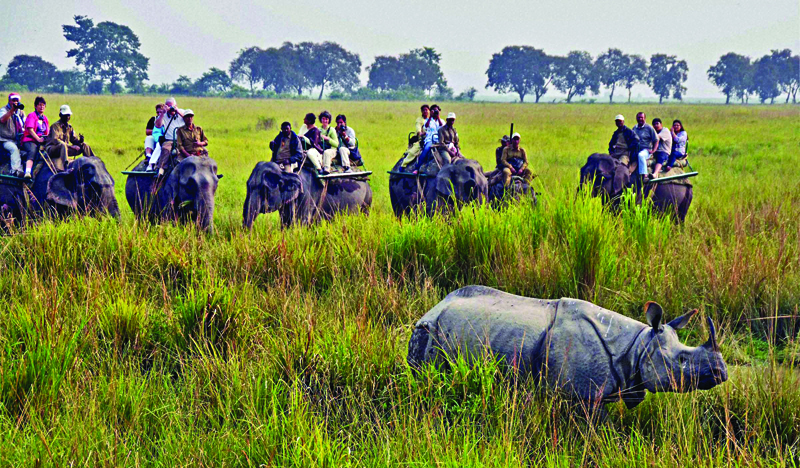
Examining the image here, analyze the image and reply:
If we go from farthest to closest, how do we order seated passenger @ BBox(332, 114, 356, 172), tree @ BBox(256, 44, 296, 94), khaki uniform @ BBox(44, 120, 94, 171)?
tree @ BBox(256, 44, 296, 94) → seated passenger @ BBox(332, 114, 356, 172) → khaki uniform @ BBox(44, 120, 94, 171)

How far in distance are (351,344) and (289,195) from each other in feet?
17.6

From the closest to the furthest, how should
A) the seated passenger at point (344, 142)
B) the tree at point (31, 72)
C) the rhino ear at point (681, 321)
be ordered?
the rhino ear at point (681, 321), the seated passenger at point (344, 142), the tree at point (31, 72)

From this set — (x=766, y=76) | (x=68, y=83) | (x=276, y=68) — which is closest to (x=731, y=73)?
(x=766, y=76)

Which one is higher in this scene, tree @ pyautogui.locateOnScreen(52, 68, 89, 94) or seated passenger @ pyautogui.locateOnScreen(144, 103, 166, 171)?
tree @ pyautogui.locateOnScreen(52, 68, 89, 94)

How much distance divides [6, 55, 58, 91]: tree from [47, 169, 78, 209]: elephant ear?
79384 mm

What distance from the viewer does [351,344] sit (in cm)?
465

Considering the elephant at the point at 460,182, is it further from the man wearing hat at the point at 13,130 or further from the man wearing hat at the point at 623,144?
the man wearing hat at the point at 13,130

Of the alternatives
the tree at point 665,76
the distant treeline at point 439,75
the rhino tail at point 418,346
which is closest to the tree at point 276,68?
the distant treeline at point 439,75

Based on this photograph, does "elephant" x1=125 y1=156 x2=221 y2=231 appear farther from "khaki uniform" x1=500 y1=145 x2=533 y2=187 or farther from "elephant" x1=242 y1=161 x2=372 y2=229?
"khaki uniform" x1=500 y1=145 x2=533 y2=187

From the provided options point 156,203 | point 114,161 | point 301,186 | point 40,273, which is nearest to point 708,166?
point 301,186

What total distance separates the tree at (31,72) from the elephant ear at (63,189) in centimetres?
7938

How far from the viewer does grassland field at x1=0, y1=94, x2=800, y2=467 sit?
369 centimetres

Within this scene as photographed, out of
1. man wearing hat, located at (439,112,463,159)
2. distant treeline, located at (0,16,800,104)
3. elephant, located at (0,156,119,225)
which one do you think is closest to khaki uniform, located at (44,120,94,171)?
elephant, located at (0,156,119,225)

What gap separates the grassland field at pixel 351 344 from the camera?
3.69 m
